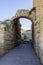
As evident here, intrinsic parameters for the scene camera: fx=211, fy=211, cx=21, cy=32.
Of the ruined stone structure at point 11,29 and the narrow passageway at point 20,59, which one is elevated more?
the ruined stone structure at point 11,29

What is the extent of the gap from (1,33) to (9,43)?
1.42 meters

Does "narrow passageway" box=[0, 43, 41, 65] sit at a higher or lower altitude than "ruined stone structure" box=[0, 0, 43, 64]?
lower

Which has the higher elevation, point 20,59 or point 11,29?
point 11,29

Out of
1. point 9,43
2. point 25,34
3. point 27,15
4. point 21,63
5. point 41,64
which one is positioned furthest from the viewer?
point 25,34

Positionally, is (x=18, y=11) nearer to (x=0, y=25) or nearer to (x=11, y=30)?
(x=11, y=30)

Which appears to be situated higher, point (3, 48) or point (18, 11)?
point (18, 11)

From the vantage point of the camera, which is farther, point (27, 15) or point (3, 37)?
point (27, 15)

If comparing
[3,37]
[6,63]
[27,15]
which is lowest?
[6,63]

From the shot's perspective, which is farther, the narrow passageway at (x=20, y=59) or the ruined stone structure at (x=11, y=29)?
the ruined stone structure at (x=11, y=29)

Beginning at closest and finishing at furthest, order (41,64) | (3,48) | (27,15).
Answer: (41,64), (3,48), (27,15)

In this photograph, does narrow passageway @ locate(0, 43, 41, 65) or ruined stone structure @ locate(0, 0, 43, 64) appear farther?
ruined stone structure @ locate(0, 0, 43, 64)

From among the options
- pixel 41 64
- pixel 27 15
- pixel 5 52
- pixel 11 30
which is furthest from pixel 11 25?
pixel 41 64

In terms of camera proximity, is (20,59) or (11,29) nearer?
(20,59)

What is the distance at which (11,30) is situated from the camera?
1430 centimetres
